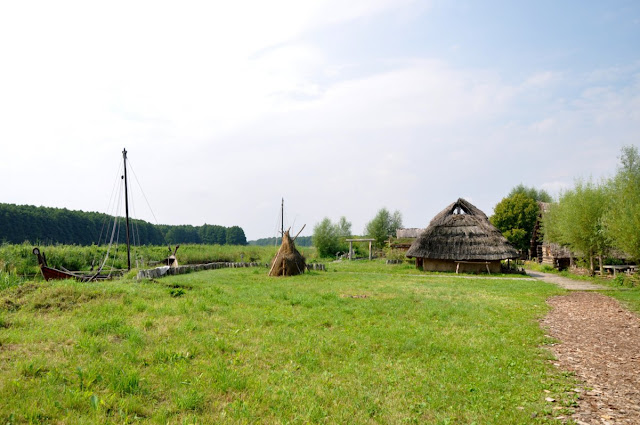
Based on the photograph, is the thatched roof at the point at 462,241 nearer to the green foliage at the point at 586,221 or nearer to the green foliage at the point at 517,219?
the green foliage at the point at 586,221

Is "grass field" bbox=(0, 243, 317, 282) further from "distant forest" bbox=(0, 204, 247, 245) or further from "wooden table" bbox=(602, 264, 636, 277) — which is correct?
"wooden table" bbox=(602, 264, 636, 277)

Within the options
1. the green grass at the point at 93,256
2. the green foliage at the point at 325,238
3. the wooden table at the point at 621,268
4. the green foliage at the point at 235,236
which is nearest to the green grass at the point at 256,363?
the green grass at the point at 93,256

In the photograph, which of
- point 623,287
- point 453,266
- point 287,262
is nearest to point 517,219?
point 453,266

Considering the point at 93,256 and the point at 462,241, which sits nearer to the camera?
the point at 462,241

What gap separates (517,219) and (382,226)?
18309 millimetres

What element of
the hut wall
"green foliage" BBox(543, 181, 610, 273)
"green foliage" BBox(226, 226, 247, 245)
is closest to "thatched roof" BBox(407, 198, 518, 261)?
the hut wall

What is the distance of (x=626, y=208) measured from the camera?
20984mm

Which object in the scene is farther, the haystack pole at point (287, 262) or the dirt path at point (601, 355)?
the haystack pole at point (287, 262)

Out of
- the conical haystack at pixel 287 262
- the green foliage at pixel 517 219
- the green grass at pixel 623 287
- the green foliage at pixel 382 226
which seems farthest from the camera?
the green foliage at pixel 382 226

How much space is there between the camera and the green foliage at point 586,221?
25594mm

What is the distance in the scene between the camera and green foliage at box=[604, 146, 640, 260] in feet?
65.9

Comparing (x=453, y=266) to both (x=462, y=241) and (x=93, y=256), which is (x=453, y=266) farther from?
(x=93, y=256)

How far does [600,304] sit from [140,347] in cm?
1603

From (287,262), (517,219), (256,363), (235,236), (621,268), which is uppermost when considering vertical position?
(517,219)
